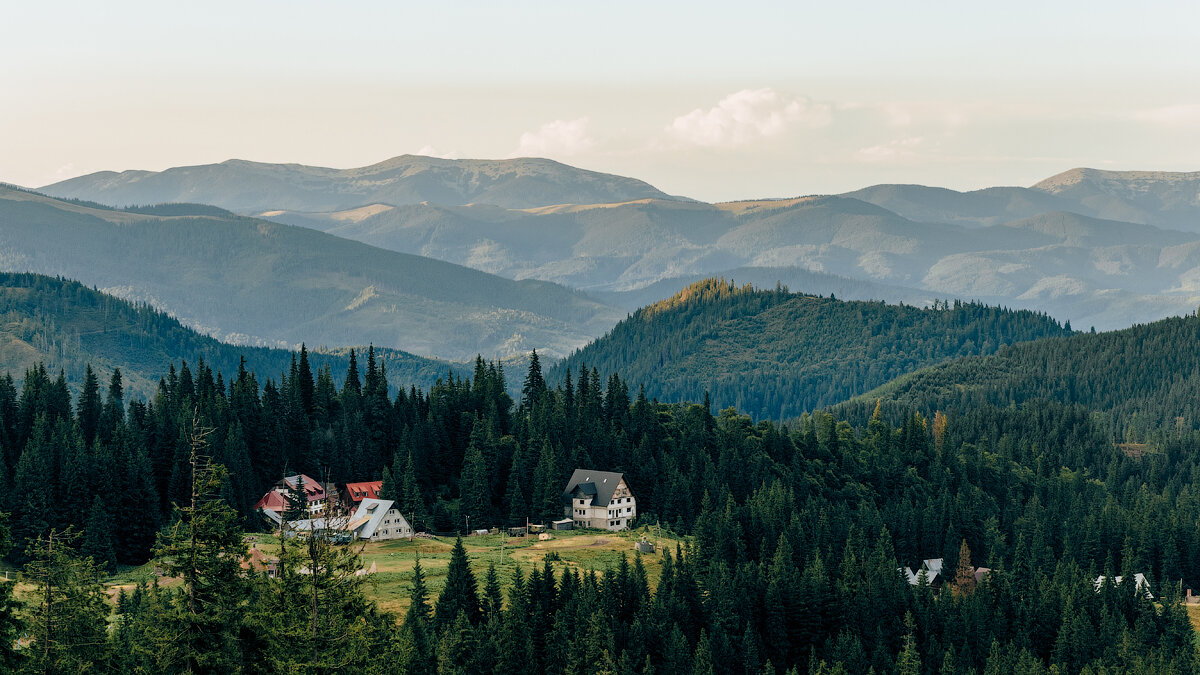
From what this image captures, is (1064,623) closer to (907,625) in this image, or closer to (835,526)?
(907,625)

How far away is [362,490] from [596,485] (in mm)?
28930

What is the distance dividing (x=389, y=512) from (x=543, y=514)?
2136cm

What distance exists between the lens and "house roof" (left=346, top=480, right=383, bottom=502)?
171375mm

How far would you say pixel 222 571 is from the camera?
2721 inches

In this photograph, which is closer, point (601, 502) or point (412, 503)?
point (412, 503)

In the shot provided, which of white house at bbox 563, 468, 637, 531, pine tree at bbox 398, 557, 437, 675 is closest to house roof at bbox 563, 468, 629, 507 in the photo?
white house at bbox 563, 468, 637, 531

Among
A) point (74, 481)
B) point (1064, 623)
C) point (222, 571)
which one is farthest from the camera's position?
point (74, 481)

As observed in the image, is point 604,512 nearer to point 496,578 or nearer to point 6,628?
point 496,578

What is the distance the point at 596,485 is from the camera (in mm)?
176000

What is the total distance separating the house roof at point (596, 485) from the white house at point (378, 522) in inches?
960

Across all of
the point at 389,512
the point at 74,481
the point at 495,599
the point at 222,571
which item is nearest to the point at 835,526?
the point at 389,512

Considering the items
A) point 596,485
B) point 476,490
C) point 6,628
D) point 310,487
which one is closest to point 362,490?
point 310,487

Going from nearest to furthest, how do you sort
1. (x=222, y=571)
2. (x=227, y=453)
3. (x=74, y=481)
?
(x=222, y=571)
(x=74, y=481)
(x=227, y=453)

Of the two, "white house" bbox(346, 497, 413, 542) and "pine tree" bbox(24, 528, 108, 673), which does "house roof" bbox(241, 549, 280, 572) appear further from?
"white house" bbox(346, 497, 413, 542)
